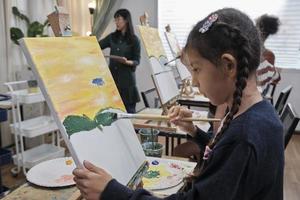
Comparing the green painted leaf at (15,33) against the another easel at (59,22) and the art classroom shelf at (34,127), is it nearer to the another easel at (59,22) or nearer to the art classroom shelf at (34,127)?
the art classroom shelf at (34,127)

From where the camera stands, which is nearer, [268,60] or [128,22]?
[268,60]

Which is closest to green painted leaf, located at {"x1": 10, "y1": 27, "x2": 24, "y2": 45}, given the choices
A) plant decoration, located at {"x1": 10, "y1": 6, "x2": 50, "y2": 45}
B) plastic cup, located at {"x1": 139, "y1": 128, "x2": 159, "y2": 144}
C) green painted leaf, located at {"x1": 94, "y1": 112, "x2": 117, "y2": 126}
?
plant decoration, located at {"x1": 10, "y1": 6, "x2": 50, "y2": 45}

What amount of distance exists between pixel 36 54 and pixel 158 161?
74 cm

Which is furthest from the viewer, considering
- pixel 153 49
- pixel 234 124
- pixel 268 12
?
pixel 268 12

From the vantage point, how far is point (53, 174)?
1149mm

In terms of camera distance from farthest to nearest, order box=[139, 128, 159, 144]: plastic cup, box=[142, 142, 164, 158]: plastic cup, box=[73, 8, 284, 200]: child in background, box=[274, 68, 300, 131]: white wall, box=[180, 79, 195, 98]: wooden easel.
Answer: box=[274, 68, 300, 131]: white wall
box=[180, 79, 195, 98]: wooden easel
box=[139, 128, 159, 144]: plastic cup
box=[142, 142, 164, 158]: plastic cup
box=[73, 8, 284, 200]: child in background

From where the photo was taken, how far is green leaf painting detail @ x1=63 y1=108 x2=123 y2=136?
0.81 metres

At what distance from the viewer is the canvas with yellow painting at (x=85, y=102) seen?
0.80 metres

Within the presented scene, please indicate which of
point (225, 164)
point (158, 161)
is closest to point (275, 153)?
point (225, 164)

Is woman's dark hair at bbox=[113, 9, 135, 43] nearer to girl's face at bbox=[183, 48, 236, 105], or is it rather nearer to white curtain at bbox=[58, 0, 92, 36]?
white curtain at bbox=[58, 0, 92, 36]

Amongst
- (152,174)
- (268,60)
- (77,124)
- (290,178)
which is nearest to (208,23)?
(77,124)

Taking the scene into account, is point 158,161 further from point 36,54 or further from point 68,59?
point 36,54

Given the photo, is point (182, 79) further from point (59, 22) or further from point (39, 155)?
point (59, 22)

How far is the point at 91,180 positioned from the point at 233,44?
1.52 ft
